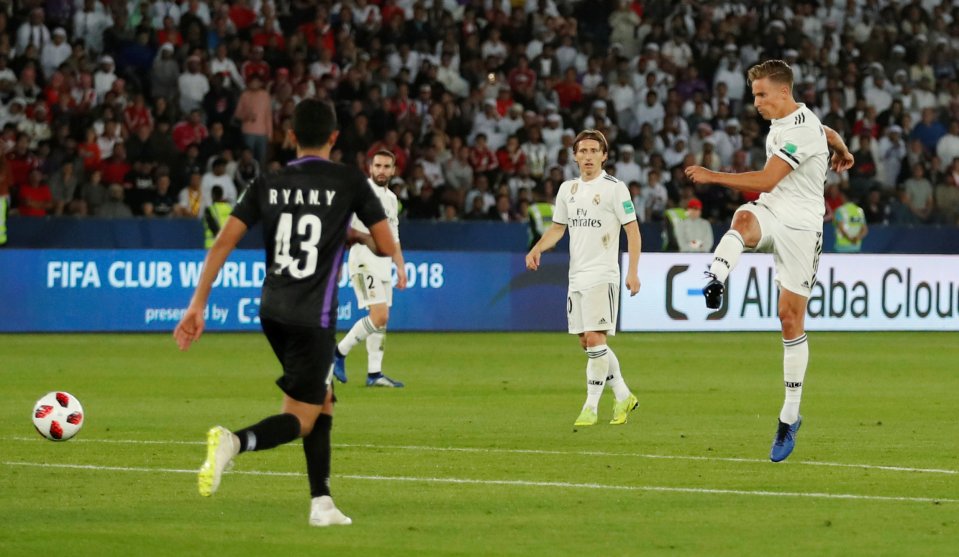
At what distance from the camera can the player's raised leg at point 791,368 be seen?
9992 millimetres

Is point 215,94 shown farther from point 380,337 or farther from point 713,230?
point 380,337

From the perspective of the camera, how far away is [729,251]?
9906mm

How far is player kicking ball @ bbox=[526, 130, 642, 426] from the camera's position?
1242cm

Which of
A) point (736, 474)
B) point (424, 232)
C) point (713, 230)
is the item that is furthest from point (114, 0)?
point (736, 474)

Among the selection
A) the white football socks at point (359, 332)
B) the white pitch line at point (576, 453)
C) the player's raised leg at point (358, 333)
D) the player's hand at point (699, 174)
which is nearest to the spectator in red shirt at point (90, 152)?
the player's raised leg at point (358, 333)

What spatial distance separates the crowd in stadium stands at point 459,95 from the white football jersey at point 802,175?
15.4 m

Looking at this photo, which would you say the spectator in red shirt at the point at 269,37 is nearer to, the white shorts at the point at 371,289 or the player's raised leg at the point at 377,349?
the white shorts at the point at 371,289

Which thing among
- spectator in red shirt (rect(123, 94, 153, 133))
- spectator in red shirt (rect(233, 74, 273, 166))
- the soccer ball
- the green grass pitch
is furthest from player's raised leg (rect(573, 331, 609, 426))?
spectator in red shirt (rect(123, 94, 153, 133))

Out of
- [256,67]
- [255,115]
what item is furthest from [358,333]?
[256,67]

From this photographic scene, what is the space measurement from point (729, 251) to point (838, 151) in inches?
46.1

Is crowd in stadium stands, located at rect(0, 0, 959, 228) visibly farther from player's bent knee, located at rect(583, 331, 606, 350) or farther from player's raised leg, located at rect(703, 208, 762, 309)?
player's raised leg, located at rect(703, 208, 762, 309)

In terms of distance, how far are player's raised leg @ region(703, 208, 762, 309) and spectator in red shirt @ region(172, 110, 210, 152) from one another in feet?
54.5

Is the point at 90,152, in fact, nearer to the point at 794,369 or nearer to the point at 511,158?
the point at 511,158

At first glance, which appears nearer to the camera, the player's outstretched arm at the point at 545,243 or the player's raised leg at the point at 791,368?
the player's raised leg at the point at 791,368
